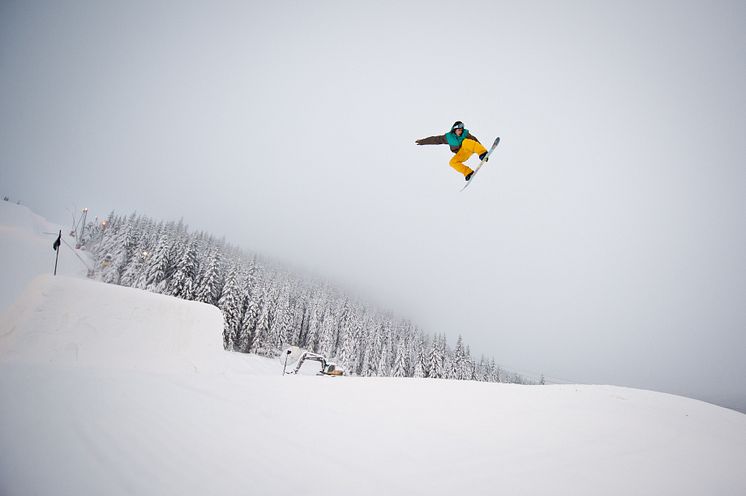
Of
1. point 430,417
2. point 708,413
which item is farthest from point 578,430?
point 708,413

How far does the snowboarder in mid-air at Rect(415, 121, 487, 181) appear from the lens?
7.74 m

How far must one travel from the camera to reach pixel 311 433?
140 inches

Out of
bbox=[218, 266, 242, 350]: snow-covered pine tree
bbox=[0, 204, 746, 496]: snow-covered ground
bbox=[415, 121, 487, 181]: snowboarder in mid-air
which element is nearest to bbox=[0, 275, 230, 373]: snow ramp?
bbox=[0, 204, 746, 496]: snow-covered ground

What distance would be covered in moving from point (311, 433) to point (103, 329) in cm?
739

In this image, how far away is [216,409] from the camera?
4.12 m

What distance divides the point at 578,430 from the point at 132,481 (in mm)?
5628

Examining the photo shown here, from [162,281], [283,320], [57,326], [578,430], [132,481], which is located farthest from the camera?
[283,320]

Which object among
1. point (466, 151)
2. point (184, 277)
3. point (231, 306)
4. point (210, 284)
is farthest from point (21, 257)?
point (466, 151)

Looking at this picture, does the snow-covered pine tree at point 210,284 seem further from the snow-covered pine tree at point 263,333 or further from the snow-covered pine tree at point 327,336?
the snow-covered pine tree at point 327,336

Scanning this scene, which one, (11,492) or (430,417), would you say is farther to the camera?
(430,417)

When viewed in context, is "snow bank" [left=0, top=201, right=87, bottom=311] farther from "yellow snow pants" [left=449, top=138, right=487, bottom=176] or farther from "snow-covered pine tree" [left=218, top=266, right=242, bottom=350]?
"yellow snow pants" [left=449, top=138, right=487, bottom=176]

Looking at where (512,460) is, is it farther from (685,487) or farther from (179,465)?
(179,465)

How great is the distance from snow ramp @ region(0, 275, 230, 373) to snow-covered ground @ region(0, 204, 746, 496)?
0.04m

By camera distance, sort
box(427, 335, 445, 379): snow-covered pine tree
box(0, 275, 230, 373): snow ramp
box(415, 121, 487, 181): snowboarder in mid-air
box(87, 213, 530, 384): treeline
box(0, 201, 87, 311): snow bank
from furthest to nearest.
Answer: box(427, 335, 445, 379): snow-covered pine tree, box(87, 213, 530, 384): treeline, box(0, 201, 87, 311): snow bank, box(415, 121, 487, 181): snowboarder in mid-air, box(0, 275, 230, 373): snow ramp
